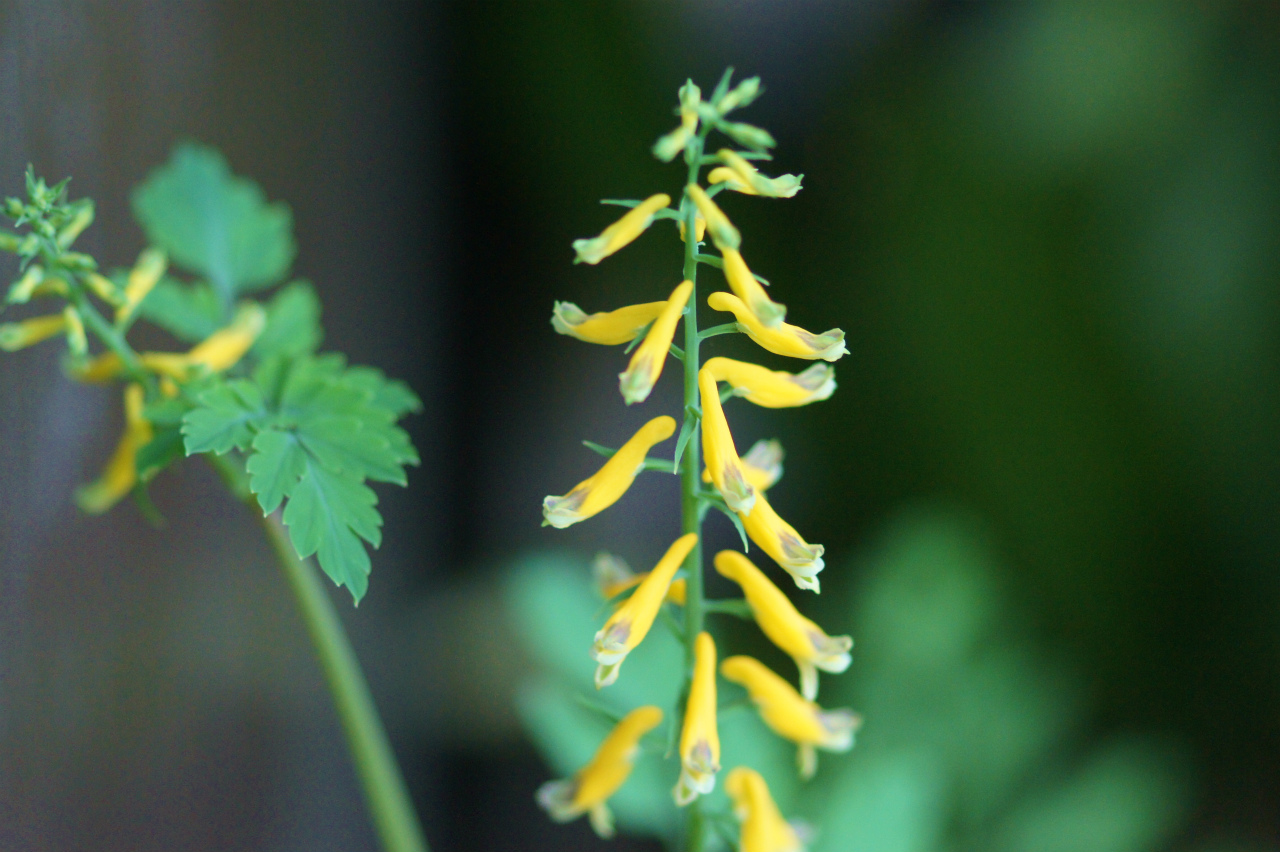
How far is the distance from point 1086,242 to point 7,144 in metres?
1.36

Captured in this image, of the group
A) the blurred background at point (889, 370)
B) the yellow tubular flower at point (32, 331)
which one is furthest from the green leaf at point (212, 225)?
the blurred background at point (889, 370)

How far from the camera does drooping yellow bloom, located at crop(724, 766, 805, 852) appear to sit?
32 cm

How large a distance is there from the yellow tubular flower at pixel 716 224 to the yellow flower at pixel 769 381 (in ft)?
0.19

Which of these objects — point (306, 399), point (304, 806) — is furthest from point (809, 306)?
point (306, 399)

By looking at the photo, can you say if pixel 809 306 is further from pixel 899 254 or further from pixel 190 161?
pixel 190 161

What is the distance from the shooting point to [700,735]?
29 cm

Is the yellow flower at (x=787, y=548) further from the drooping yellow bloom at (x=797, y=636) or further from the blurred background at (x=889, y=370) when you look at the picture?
the blurred background at (x=889, y=370)

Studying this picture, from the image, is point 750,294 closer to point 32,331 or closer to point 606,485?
point 606,485

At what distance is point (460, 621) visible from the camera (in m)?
1.46

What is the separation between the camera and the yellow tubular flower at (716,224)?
243mm

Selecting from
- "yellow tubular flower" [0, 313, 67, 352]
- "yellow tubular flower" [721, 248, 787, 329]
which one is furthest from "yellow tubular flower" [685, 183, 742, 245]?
"yellow tubular flower" [0, 313, 67, 352]

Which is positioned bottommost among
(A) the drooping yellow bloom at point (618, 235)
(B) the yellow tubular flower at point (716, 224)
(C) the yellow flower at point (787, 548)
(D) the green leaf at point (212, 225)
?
(C) the yellow flower at point (787, 548)

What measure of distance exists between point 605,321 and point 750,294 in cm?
5

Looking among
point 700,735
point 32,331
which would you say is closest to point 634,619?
point 700,735
